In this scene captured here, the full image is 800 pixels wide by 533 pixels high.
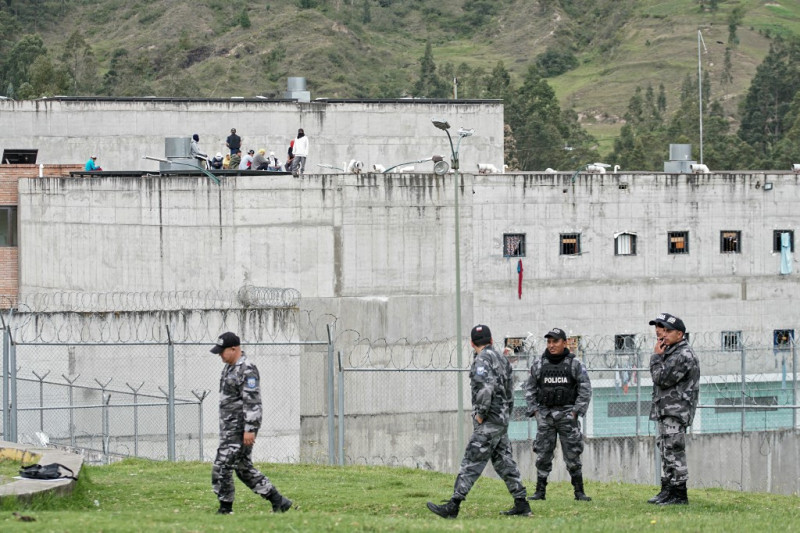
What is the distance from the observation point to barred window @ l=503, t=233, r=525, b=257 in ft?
147

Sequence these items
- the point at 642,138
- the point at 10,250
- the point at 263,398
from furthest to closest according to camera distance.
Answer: the point at 642,138 → the point at 10,250 → the point at 263,398

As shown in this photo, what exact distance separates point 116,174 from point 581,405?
93.4 feet

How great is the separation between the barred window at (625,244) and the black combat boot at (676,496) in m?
31.5

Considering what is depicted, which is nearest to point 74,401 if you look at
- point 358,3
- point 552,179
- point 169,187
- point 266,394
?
point 266,394

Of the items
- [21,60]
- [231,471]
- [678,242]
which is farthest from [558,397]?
[21,60]

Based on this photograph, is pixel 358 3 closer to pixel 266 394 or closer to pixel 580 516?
pixel 266 394

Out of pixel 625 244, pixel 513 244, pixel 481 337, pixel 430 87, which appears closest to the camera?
pixel 481 337

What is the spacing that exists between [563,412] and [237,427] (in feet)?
12.6

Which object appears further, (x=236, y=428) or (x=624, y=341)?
(x=624, y=341)

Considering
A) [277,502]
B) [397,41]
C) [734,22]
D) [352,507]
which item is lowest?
[352,507]

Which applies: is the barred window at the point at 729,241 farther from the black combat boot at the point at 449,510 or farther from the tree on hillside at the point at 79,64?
the tree on hillside at the point at 79,64

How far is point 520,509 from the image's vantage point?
1407 cm

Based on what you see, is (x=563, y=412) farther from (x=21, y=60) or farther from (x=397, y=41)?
(x=397, y=41)

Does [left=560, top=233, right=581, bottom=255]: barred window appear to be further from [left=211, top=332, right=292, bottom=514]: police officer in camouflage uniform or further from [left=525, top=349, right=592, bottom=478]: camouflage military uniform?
[left=211, top=332, right=292, bottom=514]: police officer in camouflage uniform
